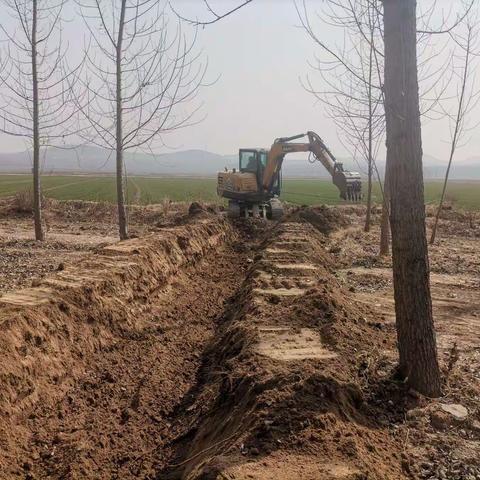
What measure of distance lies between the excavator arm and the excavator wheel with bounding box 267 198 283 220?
47.2 inches

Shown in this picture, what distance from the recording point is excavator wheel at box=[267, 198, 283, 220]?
19.1m

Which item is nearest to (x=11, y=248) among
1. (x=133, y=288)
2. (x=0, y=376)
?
(x=133, y=288)

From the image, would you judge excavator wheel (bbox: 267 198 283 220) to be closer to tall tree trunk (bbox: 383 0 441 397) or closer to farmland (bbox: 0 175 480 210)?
farmland (bbox: 0 175 480 210)

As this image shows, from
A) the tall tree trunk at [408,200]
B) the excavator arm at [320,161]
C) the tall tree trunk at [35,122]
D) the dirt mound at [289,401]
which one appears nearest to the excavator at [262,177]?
the excavator arm at [320,161]

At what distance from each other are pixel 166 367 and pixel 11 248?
31.7 ft

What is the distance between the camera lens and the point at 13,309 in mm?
5812

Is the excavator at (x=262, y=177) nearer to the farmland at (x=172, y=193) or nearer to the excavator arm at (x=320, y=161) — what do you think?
the excavator arm at (x=320, y=161)

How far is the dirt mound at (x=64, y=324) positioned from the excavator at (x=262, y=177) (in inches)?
313

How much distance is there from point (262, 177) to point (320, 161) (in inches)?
97.2

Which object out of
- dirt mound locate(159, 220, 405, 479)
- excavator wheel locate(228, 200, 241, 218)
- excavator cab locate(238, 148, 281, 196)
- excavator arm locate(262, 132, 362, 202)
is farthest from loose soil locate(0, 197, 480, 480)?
excavator wheel locate(228, 200, 241, 218)

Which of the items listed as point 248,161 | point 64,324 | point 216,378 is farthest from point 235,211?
point 216,378

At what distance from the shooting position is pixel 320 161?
16031 mm

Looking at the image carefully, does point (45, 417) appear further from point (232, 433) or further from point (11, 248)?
point (11, 248)

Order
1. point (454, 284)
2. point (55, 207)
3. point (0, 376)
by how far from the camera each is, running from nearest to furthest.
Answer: point (0, 376) → point (454, 284) → point (55, 207)
